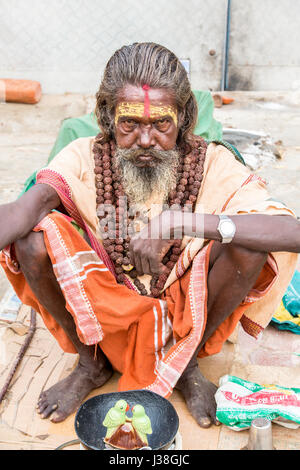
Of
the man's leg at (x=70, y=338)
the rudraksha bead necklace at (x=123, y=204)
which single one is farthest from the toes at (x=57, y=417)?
the rudraksha bead necklace at (x=123, y=204)

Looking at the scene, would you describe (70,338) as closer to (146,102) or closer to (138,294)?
(138,294)

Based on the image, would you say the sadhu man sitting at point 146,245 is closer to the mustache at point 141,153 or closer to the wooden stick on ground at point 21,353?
the mustache at point 141,153

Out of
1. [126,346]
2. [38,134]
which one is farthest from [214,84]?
[126,346]

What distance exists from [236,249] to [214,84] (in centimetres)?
597

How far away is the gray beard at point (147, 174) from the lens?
9.61 feet

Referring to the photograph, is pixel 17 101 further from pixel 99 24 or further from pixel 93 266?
pixel 93 266

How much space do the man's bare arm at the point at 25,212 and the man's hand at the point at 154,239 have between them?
448 mm

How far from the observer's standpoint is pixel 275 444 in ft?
8.46

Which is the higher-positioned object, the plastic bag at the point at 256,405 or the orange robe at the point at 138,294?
the orange robe at the point at 138,294

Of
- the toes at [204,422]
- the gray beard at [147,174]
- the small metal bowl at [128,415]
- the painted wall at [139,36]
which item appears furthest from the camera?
the painted wall at [139,36]

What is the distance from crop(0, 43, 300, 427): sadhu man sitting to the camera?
2.57 m

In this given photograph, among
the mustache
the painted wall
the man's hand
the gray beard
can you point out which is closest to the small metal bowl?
the man's hand

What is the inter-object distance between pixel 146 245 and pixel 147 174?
51 cm

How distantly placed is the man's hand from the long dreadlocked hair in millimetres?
641
